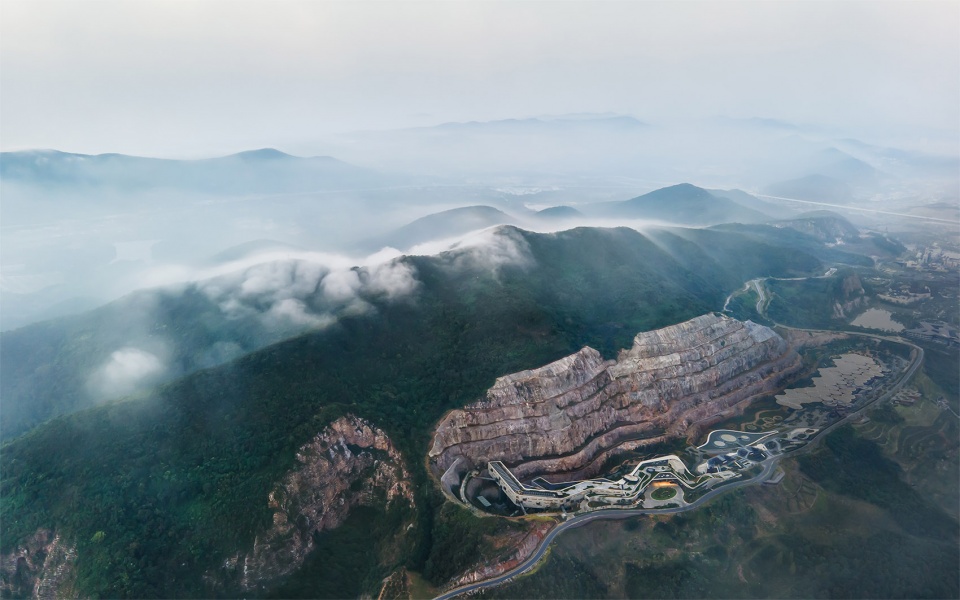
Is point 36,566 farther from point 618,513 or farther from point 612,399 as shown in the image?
point 612,399

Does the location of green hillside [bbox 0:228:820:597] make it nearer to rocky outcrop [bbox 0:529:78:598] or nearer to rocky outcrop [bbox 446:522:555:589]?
rocky outcrop [bbox 0:529:78:598]

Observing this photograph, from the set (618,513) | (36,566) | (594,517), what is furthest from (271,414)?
(618,513)

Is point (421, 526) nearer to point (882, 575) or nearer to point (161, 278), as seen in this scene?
point (882, 575)

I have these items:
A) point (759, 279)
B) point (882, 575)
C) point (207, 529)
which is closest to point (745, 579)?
point (882, 575)

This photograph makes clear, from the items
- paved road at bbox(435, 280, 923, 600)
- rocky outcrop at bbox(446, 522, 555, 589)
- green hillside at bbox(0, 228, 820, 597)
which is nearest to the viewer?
green hillside at bbox(0, 228, 820, 597)

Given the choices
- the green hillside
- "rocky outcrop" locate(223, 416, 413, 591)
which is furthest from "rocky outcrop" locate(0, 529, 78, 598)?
"rocky outcrop" locate(223, 416, 413, 591)

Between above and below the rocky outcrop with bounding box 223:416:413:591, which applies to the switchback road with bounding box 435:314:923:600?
below

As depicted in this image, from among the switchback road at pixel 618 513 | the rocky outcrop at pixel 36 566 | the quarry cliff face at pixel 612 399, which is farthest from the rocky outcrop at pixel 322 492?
the rocky outcrop at pixel 36 566
